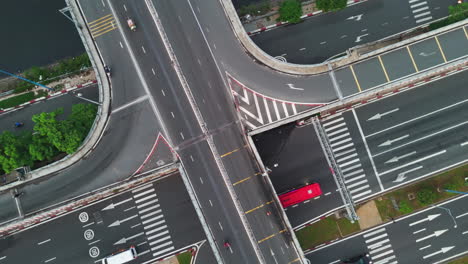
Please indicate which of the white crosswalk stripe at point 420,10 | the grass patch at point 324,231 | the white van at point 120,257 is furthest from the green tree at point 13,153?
the white crosswalk stripe at point 420,10

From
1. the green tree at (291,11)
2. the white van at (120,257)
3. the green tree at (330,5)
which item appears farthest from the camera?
the green tree at (330,5)

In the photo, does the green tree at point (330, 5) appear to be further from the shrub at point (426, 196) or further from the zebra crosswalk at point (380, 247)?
the zebra crosswalk at point (380, 247)

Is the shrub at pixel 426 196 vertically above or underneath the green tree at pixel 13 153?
underneath

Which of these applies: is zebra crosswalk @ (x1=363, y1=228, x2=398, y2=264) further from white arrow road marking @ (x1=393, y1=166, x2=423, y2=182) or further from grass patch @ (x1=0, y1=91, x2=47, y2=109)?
grass patch @ (x1=0, y1=91, x2=47, y2=109)

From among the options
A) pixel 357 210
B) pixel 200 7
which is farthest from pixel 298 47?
pixel 357 210

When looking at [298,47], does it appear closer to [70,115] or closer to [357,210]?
[357,210]

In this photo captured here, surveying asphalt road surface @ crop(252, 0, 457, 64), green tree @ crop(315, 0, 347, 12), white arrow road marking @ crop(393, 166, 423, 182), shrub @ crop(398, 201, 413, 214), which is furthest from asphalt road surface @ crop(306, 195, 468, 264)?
green tree @ crop(315, 0, 347, 12)
